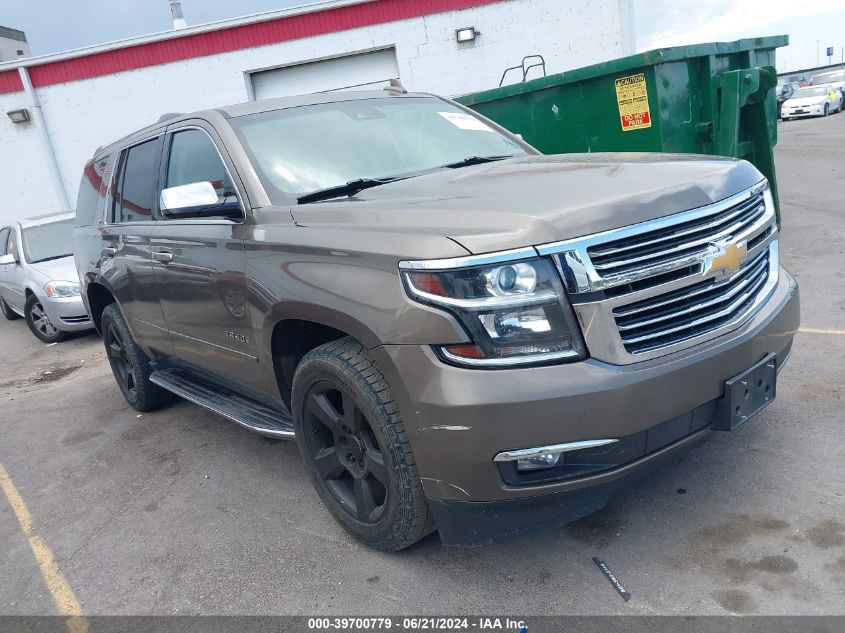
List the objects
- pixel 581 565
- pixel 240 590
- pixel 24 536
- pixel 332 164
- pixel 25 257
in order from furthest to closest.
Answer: pixel 25 257 < pixel 24 536 < pixel 332 164 < pixel 240 590 < pixel 581 565

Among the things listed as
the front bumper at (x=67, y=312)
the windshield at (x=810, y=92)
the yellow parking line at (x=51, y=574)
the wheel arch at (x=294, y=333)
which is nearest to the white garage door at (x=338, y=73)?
the front bumper at (x=67, y=312)

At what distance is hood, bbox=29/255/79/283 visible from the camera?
853 centimetres

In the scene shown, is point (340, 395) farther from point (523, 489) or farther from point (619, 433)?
point (619, 433)

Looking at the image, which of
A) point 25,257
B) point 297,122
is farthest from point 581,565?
point 25,257

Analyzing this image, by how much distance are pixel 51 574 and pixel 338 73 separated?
13.2 meters

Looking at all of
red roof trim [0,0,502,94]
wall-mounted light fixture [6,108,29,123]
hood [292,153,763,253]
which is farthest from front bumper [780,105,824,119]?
hood [292,153,763,253]

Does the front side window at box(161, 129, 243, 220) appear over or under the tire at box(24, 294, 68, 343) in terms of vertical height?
over

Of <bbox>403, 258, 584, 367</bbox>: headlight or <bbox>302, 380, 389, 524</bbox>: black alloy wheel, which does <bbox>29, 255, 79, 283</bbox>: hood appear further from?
<bbox>403, 258, 584, 367</bbox>: headlight

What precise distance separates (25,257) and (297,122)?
7.07 meters

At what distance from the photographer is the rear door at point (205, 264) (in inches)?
130

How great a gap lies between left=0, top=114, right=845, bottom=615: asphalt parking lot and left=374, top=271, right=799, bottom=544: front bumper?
395 millimetres

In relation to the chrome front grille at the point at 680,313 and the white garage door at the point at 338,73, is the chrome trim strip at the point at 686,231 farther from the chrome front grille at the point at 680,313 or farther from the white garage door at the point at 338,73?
the white garage door at the point at 338,73

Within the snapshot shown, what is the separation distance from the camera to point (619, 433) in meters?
2.27

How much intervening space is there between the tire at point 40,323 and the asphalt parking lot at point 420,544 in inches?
170
